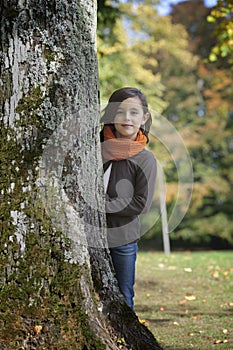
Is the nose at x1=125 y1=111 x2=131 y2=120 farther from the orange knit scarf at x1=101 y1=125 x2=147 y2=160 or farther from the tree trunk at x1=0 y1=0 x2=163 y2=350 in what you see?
the tree trunk at x1=0 y1=0 x2=163 y2=350

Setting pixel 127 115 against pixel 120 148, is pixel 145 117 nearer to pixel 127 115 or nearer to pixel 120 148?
pixel 127 115

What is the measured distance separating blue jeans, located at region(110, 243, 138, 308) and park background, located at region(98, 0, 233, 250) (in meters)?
12.5

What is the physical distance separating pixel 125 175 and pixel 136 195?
0.52 feet

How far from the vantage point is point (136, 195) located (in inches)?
149

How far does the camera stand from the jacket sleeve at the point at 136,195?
12.3 feet

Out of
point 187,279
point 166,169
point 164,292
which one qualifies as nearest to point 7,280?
point 164,292

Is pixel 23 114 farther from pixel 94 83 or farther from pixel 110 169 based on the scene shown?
pixel 110 169

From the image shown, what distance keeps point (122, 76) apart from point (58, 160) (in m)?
13.6

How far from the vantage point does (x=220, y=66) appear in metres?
22.4

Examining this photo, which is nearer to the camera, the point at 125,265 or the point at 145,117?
the point at 125,265

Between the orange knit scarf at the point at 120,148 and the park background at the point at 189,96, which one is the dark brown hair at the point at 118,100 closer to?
the orange knit scarf at the point at 120,148

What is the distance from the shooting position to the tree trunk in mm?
3088

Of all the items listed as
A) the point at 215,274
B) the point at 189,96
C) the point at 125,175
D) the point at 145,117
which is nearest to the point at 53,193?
the point at 125,175

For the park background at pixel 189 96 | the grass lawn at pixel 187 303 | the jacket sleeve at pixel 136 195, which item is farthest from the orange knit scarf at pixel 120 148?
the park background at pixel 189 96
